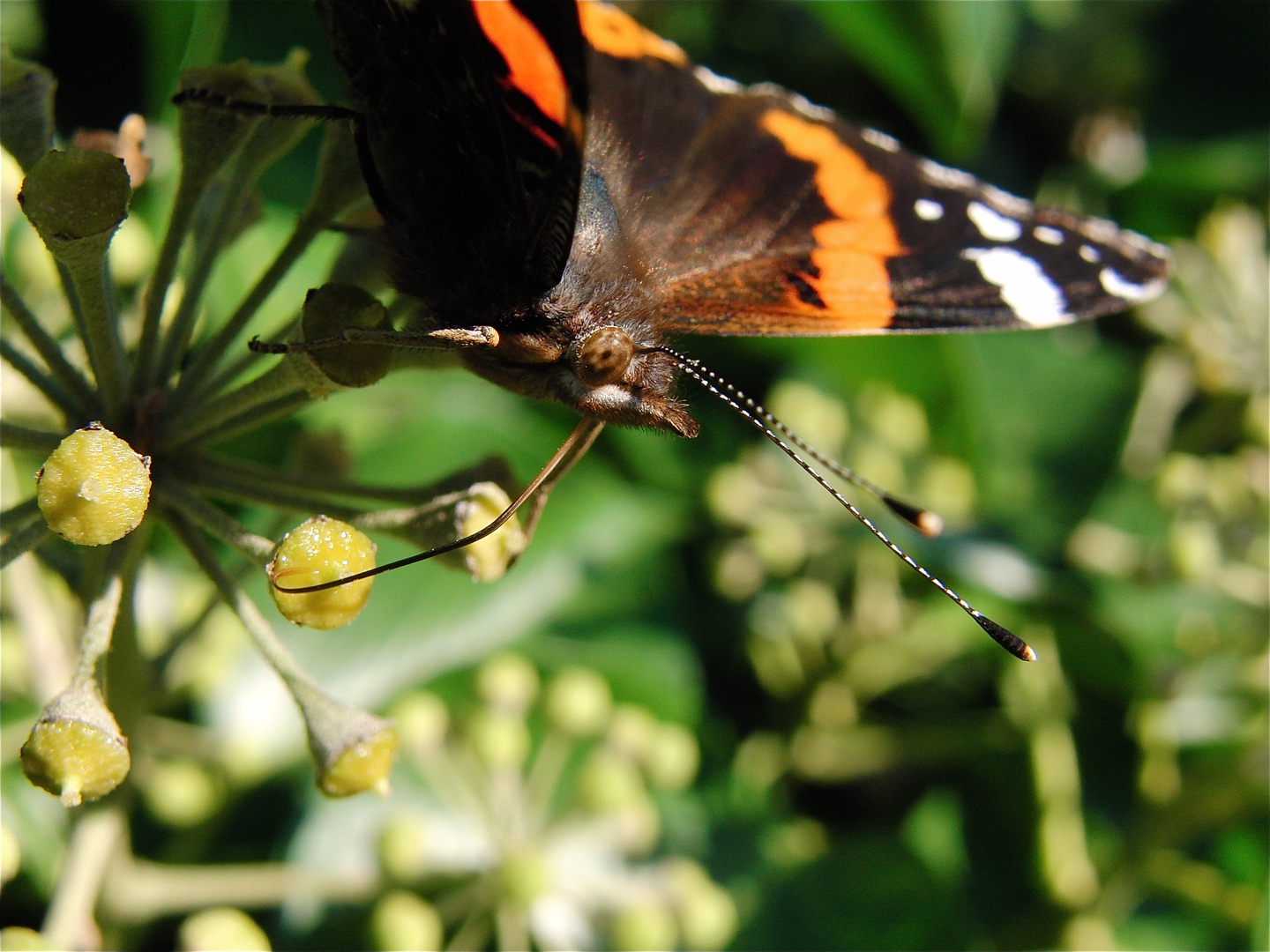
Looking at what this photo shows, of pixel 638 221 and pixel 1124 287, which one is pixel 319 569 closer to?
pixel 638 221

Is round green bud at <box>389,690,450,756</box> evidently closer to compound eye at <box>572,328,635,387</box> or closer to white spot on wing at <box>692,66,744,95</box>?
compound eye at <box>572,328,635,387</box>

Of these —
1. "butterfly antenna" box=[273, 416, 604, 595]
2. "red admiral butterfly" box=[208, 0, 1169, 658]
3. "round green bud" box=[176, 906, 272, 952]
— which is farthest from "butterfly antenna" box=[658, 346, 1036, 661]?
"round green bud" box=[176, 906, 272, 952]

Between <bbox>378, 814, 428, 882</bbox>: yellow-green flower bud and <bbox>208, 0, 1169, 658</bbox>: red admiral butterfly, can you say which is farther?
<bbox>378, 814, 428, 882</bbox>: yellow-green flower bud

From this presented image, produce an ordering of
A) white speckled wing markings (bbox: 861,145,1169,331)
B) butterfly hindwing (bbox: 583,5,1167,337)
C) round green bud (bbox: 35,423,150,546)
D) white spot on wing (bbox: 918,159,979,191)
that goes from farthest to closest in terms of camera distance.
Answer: white spot on wing (bbox: 918,159,979,191), white speckled wing markings (bbox: 861,145,1169,331), butterfly hindwing (bbox: 583,5,1167,337), round green bud (bbox: 35,423,150,546)

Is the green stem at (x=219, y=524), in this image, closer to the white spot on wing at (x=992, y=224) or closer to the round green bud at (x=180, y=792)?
the round green bud at (x=180, y=792)

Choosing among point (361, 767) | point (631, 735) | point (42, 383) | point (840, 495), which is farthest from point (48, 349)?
point (631, 735)
